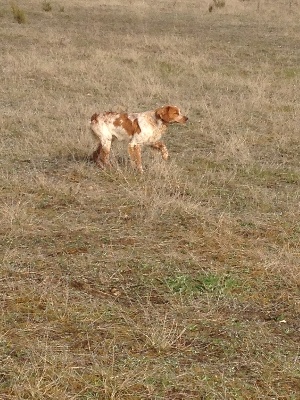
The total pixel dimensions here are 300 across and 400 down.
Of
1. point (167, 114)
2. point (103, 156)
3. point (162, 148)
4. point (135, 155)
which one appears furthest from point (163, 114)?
point (103, 156)

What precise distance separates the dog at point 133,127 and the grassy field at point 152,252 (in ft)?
0.70

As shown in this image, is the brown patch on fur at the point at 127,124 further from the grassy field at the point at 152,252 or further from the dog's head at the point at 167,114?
the grassy field at the point at 152,252

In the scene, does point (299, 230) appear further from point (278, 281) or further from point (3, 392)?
point (3, 392)

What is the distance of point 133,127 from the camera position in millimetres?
6961

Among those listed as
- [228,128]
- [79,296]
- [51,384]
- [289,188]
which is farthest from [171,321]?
[228,128]

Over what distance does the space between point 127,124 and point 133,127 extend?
0.28ft

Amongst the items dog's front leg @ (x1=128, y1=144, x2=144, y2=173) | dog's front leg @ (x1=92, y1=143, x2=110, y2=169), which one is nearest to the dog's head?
dog's front leg @ (x1=128, y1=144, x2=144, y2=173)

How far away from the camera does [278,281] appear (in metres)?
4.29

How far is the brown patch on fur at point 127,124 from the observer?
6961 millimetres

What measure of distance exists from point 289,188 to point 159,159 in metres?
1.55

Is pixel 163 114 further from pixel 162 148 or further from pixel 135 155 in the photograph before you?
pixel 135 155

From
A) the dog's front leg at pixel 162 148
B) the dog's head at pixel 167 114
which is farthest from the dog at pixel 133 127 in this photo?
the dog's front leg at pixel 162 148

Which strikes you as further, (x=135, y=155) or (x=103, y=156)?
(x=103, y=156)

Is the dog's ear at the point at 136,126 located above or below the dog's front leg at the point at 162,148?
above
